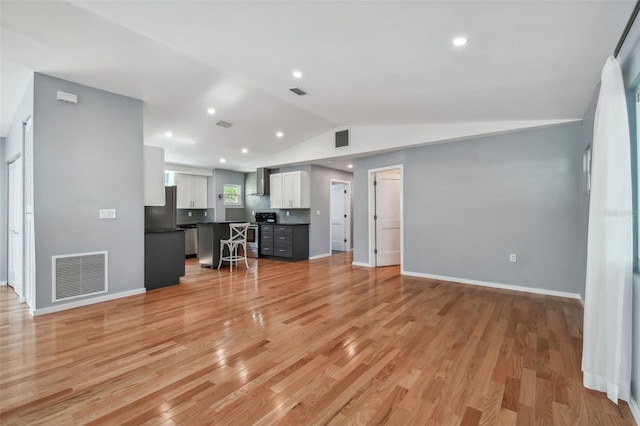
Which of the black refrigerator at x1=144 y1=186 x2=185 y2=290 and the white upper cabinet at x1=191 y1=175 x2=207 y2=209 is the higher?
the white upper cabinet at x1=191 y1=175 x2=207 y2=209

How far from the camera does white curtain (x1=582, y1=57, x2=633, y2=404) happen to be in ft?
5.79

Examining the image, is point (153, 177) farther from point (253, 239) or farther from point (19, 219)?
point (253, 239)

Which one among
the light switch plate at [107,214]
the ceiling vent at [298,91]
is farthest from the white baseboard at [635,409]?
the light switch plate at [107,214]

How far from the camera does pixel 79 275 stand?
3557 millimetres

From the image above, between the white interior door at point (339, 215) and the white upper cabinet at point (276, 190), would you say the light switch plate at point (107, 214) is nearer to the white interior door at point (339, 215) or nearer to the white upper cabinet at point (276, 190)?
the white upper cabinet at point (276, 190)

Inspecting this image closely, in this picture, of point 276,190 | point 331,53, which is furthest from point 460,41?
point 276,190

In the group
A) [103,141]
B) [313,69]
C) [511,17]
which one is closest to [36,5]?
[103,141]

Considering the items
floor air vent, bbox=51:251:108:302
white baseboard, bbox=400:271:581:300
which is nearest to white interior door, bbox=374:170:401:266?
white baseboard, bbox=400:271:581:300

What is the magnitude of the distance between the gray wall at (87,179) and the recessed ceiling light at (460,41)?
4.09 metres

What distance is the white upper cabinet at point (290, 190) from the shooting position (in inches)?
285

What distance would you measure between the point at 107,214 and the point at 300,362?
3.30 metres

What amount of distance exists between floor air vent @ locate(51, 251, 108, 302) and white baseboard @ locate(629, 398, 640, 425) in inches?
201

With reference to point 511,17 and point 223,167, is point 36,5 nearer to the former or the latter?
point 511,17

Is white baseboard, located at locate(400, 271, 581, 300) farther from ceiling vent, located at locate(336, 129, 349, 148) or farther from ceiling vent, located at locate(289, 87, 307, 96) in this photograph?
ceiling vent, located at locate(289, 87, 307, 96)
